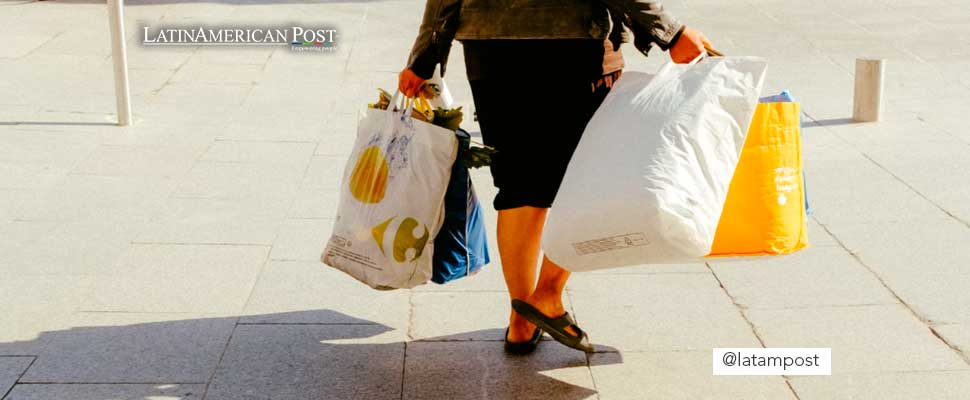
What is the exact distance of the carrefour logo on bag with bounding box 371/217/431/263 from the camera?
3.96m

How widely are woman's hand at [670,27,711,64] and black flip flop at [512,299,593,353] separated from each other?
908 mm

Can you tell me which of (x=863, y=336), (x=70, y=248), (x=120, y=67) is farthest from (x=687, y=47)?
(x=120, y=67)

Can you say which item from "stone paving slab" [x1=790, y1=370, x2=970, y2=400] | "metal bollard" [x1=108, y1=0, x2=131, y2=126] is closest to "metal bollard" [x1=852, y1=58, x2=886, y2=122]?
"stone paving slab" [x1=790, y1=370, x2=970, y2=400]

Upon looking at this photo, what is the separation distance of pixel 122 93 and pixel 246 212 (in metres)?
→ 2.15

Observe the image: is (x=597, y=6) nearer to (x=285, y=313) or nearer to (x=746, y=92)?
(x=746, y=92)

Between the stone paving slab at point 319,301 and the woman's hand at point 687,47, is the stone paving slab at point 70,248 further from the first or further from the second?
the woman's hand at point 687,47

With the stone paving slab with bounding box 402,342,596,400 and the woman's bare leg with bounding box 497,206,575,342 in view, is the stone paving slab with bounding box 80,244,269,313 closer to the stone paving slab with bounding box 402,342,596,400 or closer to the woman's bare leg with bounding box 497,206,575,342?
the stone paving slab with bounding box 402,342,596,400

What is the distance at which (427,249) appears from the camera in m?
4.03

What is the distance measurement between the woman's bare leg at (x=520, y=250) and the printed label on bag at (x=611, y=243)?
589 mm

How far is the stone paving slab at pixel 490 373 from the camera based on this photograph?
3883 mm

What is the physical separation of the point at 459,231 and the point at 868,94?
4.55 metres

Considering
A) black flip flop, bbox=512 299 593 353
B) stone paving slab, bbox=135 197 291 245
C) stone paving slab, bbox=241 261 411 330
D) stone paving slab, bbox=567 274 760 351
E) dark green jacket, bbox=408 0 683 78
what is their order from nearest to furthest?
1. dark green jacket, bbox=408 0 683 78
2. black flip flop, bbox=512 299 593 353
3. stone paving slab, bbox=567 274 760 351
4. stone paving slab, bbox=241 261 411 330
5. stone paving slab, bbox=135 197 291 245

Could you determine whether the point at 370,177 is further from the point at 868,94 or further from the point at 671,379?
the point at 868,94

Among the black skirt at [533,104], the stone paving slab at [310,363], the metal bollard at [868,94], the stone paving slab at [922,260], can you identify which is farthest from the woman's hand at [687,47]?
the metal bollard at [868,94]
